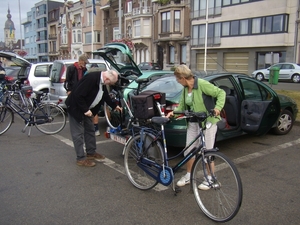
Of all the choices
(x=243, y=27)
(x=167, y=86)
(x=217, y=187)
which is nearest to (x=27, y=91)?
(x=167, y=86)

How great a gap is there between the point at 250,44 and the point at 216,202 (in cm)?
3060

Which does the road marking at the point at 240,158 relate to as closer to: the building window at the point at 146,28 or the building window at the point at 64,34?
the building window at the point at 146,28

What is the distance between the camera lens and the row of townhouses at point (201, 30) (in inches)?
1152

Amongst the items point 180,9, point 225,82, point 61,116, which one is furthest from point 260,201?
point 180,9

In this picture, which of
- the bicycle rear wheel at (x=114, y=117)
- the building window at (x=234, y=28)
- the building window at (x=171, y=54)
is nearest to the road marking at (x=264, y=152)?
the bicycle rear wheel at (x=114, y=117)

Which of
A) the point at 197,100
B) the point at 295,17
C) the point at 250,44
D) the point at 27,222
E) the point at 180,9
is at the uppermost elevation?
the point at 180,9

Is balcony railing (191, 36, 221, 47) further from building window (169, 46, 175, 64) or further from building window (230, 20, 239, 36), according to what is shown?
building window (169, 46, 175, 64)

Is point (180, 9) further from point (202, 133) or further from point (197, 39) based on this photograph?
point (202, 133)

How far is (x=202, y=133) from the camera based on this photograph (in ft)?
12.2

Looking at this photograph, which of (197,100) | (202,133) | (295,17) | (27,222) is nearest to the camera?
(27,222)

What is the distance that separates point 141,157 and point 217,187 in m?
1.18

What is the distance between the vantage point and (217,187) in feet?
11.3

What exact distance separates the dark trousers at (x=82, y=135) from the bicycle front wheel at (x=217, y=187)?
2267 mm

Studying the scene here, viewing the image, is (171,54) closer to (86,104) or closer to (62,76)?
(62,76)
